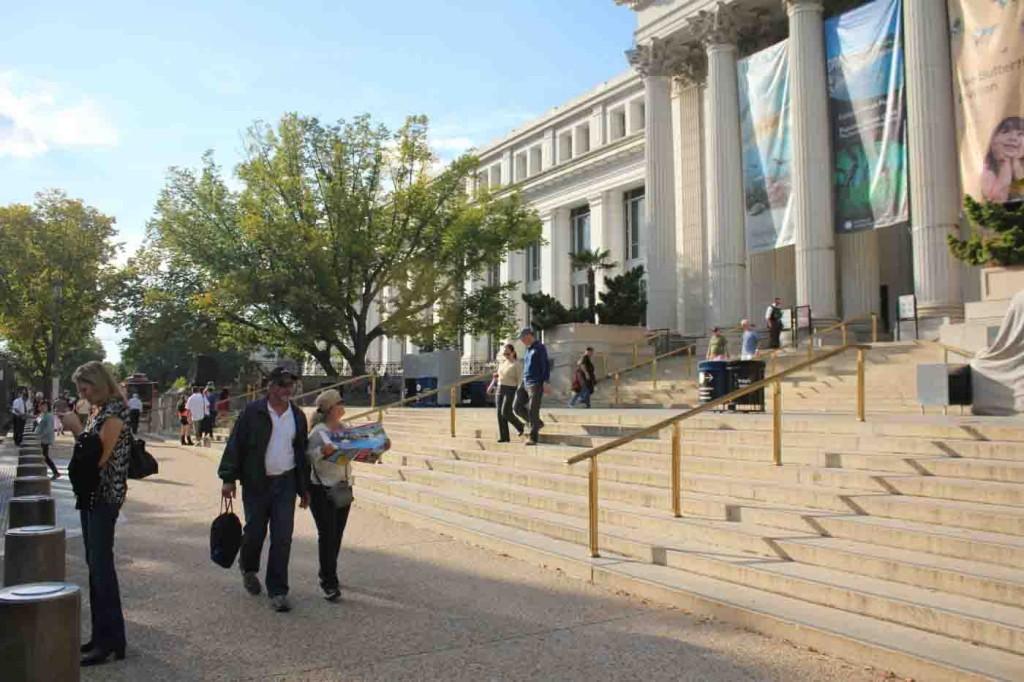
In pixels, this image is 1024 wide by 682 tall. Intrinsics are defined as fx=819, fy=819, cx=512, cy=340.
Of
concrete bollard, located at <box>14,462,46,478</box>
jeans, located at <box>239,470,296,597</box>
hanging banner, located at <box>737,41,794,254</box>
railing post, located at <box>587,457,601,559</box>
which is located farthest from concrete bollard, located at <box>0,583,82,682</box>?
hanging banner, located at <box>737,41,794,254</box>

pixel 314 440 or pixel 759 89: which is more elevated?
pixel 759 89

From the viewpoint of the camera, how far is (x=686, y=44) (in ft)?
102

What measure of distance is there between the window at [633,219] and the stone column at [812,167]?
2077 centimetres

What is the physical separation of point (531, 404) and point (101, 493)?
25.3 feet

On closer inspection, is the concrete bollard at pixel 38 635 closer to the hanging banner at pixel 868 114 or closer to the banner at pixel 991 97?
the banner at pixel 991 97

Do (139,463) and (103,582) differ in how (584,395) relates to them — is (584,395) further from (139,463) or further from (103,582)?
→ (103,582)

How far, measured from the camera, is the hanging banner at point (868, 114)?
23156 mm

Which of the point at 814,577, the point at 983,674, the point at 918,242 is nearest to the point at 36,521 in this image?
the point at 814,577

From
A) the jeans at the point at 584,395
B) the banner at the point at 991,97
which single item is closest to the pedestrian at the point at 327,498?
the jeans at the point at 584,395

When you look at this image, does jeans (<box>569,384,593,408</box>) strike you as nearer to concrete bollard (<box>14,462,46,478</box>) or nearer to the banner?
the banner

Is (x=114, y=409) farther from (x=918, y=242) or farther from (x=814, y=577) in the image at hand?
(x=918, y=242)

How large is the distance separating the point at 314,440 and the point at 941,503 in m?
5.20

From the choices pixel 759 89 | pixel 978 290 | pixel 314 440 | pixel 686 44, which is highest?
pixel 686 44

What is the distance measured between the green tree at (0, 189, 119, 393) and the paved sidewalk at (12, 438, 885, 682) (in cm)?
4559
